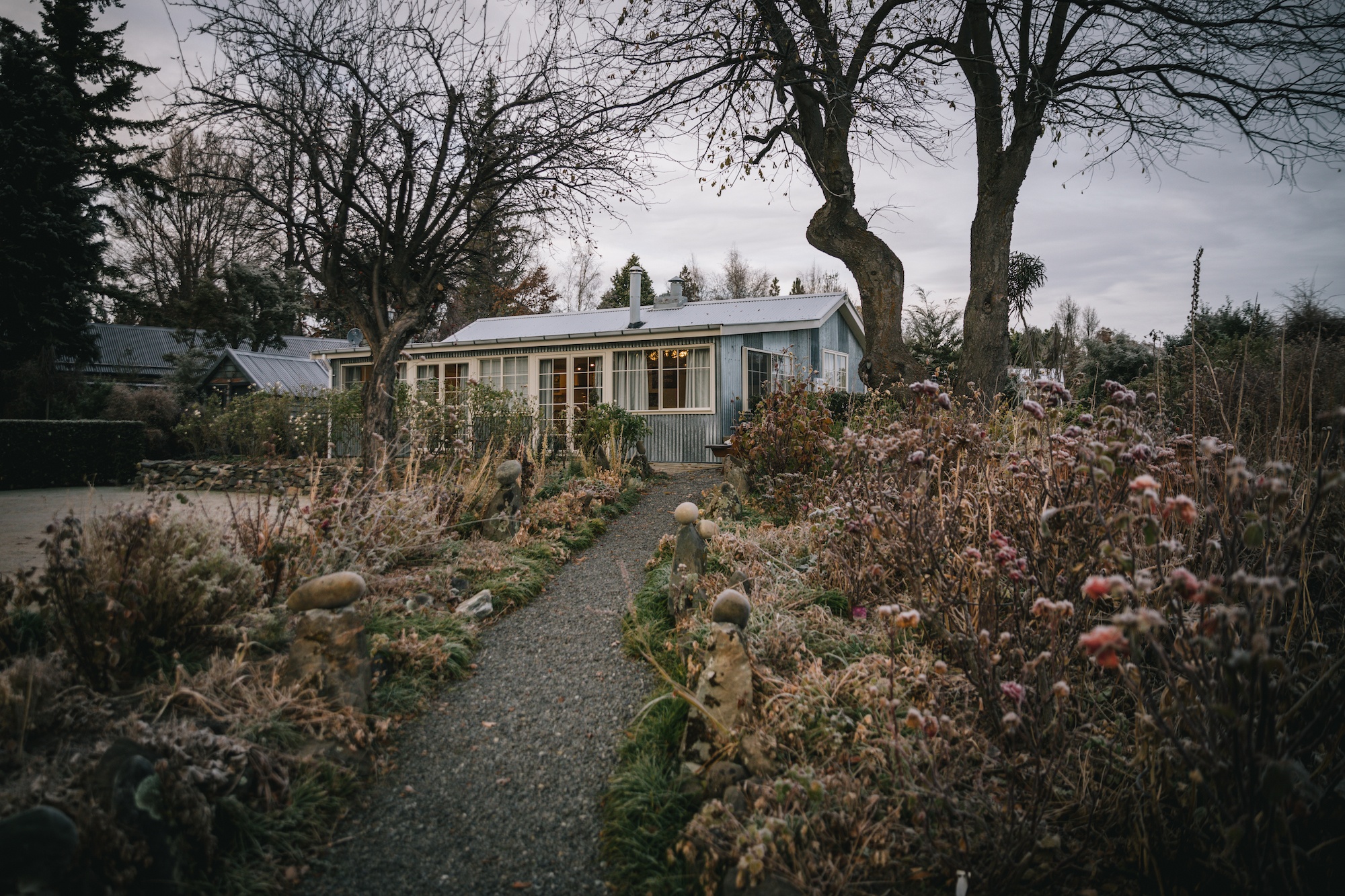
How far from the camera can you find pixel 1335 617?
9.56 feet

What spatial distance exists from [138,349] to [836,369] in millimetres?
32792

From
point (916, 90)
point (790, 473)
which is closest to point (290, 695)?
point (790, 473)

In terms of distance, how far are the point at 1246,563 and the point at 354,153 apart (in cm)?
812

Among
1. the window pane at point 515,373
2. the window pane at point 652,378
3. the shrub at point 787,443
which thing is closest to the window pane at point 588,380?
the window pane at point 652,378

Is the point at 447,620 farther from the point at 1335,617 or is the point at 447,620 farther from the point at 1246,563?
the point at 1335,617

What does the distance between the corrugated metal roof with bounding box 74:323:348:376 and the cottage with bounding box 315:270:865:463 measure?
16.9 metres

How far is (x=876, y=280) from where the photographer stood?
730 centimetres

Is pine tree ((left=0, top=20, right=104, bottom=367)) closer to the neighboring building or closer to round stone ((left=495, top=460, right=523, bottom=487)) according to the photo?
the neighboring building

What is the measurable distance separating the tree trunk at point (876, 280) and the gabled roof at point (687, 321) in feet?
16.8

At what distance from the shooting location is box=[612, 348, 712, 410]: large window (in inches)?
514

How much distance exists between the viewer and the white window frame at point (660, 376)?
42.2ft

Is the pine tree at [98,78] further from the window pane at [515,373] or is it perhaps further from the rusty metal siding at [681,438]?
the rusty metal siding at [681,438]

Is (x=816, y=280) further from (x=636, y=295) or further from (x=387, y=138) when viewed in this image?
(x=387, y=138)

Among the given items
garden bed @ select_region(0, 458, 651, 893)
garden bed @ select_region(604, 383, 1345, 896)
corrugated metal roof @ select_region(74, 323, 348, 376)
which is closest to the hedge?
garden bed @ select_region(0, 458, 651, 893)
